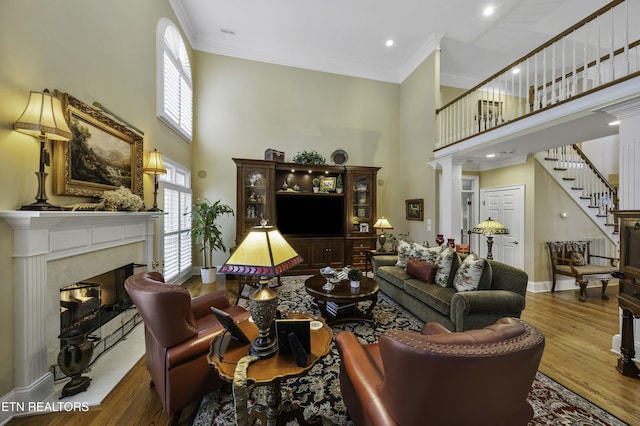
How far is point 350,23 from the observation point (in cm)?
462

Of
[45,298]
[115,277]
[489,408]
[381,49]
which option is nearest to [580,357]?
[489,408]

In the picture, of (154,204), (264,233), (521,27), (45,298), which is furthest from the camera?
(521,27)

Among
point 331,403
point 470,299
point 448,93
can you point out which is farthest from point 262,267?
point 448,93

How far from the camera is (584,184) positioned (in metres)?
4.57

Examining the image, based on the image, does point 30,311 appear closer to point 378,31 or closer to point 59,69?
point 59,69

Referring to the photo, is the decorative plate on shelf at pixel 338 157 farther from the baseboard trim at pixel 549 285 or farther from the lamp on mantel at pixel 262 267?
the lamp on mantel at pixel 262 267

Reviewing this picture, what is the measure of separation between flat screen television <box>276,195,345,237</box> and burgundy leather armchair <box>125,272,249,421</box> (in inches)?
143

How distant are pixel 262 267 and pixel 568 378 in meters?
2.81

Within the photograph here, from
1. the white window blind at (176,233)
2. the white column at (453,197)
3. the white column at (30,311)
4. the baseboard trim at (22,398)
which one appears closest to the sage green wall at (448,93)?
the white column at (453,197)

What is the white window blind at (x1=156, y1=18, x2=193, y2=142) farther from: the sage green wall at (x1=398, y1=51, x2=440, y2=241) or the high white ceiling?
the sage green wall at (x1=398, y1=51, x2=440, y2=241)

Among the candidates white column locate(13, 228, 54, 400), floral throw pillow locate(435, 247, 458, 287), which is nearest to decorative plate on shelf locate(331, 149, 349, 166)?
floral throw pillow locate(435, 247, 458, 287)

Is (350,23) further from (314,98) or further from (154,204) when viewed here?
(154,204)

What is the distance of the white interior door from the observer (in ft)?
15.2

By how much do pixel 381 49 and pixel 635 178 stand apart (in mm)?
4878
